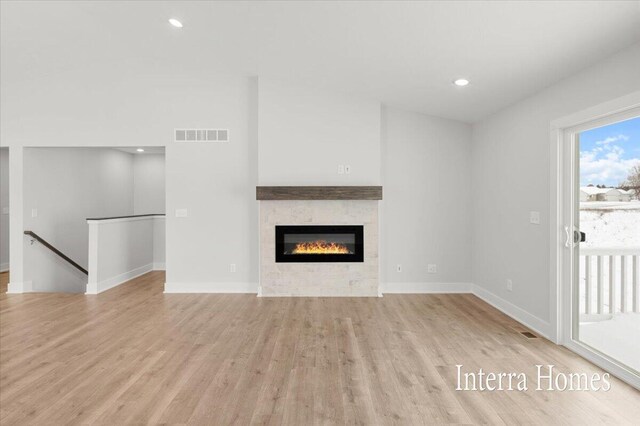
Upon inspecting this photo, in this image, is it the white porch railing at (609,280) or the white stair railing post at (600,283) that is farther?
the white stair railing post at (600,283)

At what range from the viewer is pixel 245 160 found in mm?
4988

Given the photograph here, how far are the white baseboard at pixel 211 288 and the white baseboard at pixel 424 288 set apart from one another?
196 centimetres

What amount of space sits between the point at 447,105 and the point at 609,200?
2178 mm

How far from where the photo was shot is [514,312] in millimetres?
3836

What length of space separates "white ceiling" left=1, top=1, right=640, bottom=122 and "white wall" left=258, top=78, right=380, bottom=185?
24cm

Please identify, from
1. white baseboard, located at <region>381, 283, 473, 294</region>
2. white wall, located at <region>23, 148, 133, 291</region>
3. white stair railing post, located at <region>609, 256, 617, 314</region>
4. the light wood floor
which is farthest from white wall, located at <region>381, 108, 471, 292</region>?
white wall, located at <region>23, 148, 133, 291</region>

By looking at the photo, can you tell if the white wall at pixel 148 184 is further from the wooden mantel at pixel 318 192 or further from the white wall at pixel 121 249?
the wooden mantel at pixel 318 192

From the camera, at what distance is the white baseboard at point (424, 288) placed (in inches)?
196

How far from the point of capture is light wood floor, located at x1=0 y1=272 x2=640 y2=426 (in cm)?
208

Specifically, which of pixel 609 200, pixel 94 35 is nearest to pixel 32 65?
pixel 94 35

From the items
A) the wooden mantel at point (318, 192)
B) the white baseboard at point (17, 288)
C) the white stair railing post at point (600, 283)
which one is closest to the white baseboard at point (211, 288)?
the wooden mantel at point (318, 192)

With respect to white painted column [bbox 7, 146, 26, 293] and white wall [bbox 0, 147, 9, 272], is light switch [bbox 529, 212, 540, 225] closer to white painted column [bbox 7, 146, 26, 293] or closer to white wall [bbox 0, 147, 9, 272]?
white painted column [bbox 7, 146, 26, 293]

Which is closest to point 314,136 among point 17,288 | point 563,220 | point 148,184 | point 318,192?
point 318,192

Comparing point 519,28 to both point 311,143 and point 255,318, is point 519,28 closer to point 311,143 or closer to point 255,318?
point 311,143
